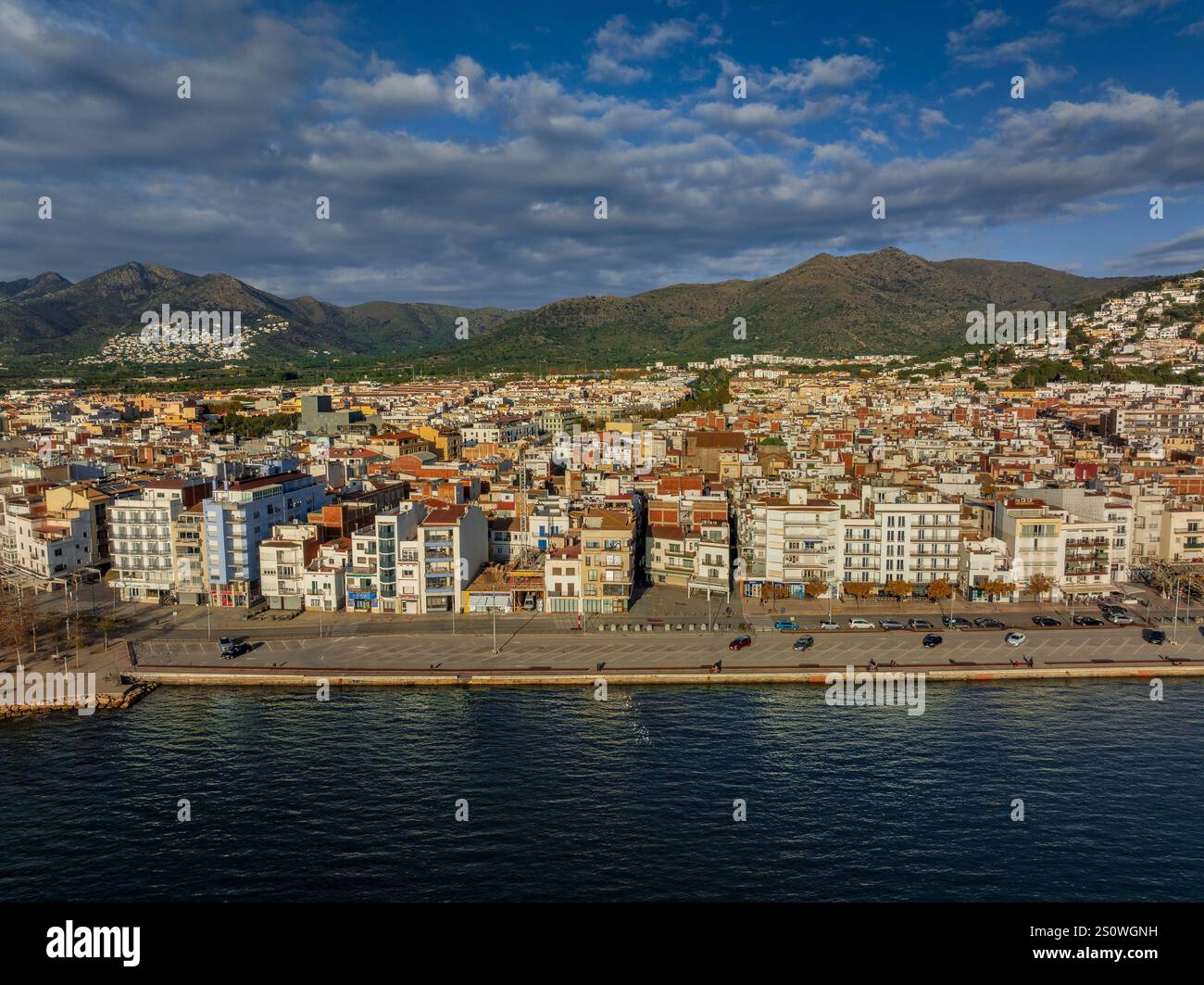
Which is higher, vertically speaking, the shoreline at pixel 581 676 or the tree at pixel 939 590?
the tree at pixel 939 590

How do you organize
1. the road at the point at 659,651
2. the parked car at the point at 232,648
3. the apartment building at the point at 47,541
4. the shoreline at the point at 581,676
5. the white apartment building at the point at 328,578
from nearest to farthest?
the shoreline at the point at 581,676 → the road at the point at 659,651 → the parked car at the point at 232,648 → the white apartment building at the point at 328,578 → the apartment building at the point at 47,541

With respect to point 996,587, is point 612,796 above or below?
below

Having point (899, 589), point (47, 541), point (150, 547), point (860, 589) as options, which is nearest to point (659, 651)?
point (860, 589)

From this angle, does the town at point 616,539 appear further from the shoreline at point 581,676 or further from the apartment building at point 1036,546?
the shoreline at point 581,676

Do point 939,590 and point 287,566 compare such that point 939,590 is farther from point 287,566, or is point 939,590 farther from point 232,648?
point 232,648

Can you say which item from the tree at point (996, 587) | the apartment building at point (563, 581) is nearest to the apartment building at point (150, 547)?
the apartment building at point (563, 581)
